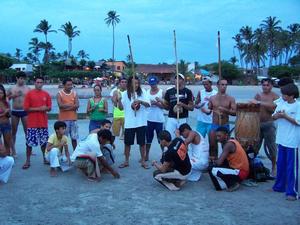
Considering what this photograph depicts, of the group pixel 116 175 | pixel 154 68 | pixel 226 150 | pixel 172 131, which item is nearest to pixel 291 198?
pixel 226 150

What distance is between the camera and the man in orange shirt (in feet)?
20.2

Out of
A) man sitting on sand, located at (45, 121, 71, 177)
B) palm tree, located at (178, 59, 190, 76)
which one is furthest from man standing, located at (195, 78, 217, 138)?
palm tree, located at (178, 59, 190, 76)

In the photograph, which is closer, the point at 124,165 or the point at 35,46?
the point at 124,165

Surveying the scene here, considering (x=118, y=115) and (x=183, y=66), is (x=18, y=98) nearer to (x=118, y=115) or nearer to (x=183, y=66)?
(x=118, y=115)

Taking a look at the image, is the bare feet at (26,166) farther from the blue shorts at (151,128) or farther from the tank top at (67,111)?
the blue shorts at (151,128)

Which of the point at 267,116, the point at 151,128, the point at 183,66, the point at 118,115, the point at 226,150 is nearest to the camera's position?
the point at 226,150

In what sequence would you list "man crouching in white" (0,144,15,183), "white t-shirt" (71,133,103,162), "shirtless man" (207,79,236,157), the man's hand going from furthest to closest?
"shirtless man" (207,79,236,157) < the man's hand < "white t-shirt" (71,133,103,162) < "man crouching in white" (0,144,15,183)

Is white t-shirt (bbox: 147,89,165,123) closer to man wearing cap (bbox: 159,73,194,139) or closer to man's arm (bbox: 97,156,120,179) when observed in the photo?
man wearing cap (bbox: 159,73,194,139)

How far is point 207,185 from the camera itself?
6.54m

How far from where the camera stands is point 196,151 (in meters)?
6.80

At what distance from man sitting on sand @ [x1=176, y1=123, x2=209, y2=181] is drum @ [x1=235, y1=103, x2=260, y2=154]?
0.64 meters

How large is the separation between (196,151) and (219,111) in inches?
35.0

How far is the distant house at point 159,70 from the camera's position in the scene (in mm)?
87438

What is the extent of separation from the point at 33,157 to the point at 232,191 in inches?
177
